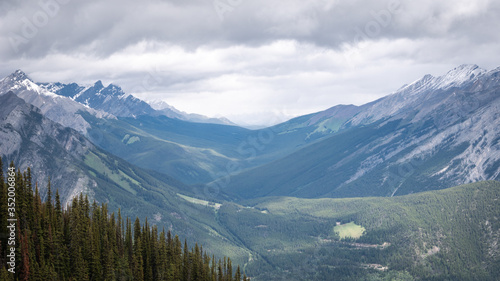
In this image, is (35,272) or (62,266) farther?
(62,266)

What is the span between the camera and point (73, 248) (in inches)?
4953

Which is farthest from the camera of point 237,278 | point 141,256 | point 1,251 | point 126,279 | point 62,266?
point 237,278

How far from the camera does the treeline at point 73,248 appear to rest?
110m

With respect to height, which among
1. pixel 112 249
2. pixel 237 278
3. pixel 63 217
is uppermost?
pixel 63 217

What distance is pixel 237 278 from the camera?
177875 mm

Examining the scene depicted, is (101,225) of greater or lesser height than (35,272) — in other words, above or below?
above

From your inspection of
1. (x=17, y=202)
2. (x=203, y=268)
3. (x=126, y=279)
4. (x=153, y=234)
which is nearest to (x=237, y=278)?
(x=203, y=268)

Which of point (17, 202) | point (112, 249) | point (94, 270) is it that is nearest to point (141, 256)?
point (112, 249)

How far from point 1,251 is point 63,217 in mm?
33207

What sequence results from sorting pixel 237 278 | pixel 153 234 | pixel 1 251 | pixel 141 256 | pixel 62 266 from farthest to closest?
pixel 237 278 → pixel 153 234 → pixel 141 256 → pixel 62 266 → pixel 1 251

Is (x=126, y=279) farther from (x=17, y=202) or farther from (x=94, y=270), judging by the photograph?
(x=17, y=202)

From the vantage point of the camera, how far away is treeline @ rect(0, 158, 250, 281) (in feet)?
361

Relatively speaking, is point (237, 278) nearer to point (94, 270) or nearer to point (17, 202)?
point (94, 270)

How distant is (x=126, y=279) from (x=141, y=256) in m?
12.0
